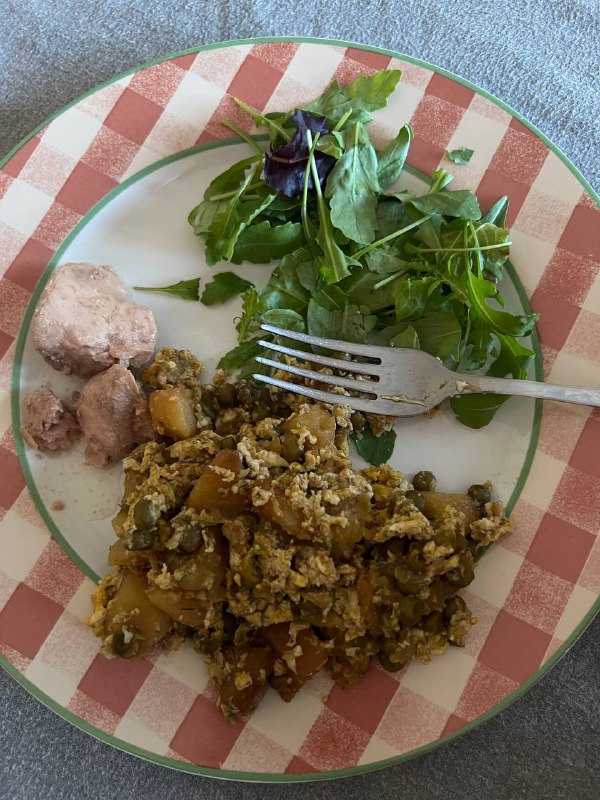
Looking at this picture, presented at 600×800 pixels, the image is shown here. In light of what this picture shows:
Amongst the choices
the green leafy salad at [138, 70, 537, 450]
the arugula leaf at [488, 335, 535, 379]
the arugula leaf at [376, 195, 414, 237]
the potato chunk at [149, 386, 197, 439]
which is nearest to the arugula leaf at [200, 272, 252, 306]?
the green leafy salad at [138, 70, 537, 450]

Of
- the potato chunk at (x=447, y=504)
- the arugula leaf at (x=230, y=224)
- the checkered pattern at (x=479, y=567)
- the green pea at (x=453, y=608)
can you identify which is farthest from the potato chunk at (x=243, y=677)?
the arugula leaf at (x=230, y=224)

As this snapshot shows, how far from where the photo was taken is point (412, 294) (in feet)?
8.58

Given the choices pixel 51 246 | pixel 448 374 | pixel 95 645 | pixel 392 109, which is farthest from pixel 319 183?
pixel 95 645

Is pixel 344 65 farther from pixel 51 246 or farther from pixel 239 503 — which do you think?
pixel 239 503

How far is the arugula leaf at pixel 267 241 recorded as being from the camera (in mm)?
2754

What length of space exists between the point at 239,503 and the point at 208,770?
1.02m

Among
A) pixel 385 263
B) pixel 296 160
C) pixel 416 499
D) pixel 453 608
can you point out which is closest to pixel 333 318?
pixel 385 263

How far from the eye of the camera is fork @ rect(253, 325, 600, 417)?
8.64ft

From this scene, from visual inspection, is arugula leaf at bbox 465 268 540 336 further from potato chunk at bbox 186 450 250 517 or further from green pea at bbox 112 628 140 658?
green pea at bbox 112 628 140 658

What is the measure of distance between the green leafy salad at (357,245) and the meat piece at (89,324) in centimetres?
27

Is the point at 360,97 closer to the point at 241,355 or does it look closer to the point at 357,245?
the point at 357,245

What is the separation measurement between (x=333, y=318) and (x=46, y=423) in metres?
1.21

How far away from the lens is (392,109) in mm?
2877

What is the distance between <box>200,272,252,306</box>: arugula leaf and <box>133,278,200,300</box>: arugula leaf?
0.04 metres
